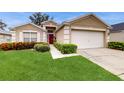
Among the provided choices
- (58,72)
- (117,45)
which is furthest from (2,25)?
(58,72)

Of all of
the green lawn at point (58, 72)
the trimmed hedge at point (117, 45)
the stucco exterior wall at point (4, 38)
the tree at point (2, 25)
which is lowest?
the green lawn at point (58, 72)

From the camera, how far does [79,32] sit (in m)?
17.0

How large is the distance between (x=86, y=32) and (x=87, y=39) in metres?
0.83

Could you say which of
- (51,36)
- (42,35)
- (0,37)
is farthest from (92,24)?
(0,37)

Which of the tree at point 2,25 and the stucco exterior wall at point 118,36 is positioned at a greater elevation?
the tree at point 2,25

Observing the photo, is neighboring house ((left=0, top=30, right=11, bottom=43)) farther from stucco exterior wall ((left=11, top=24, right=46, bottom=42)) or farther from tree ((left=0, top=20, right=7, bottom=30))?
tree ((left=0, top=20, right=7, bottom=30))

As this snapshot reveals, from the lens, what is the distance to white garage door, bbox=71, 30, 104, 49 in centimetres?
1681

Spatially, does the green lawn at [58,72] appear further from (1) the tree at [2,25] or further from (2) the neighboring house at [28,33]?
(1) the tree at [2,25]

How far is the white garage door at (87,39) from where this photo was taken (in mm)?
16812

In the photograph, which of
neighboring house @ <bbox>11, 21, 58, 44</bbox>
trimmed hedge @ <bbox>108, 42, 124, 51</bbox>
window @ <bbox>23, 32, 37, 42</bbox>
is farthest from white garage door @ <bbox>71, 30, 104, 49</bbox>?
window @ <bbox>23, 32, 37, 42</bbox>

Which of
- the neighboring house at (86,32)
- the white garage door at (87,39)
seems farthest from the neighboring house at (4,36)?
the white garage door at (87,39)

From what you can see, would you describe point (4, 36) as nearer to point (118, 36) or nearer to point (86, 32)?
point (86, 32)
